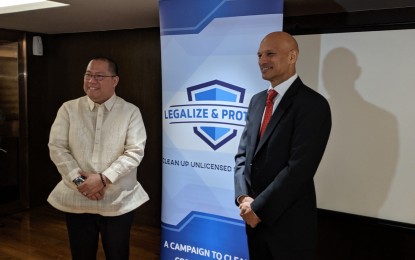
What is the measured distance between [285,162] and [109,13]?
7.20ft

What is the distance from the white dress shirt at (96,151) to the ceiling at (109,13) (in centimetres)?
101

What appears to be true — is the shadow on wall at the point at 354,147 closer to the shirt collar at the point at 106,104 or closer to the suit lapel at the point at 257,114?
the suit lapel at the point at 257,114

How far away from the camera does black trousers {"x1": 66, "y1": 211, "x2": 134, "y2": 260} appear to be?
2221 millimetres

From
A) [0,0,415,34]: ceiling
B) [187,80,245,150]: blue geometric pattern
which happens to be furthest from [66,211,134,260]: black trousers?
[0,0,415,34]: ceiling

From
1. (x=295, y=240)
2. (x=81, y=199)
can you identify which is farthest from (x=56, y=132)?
(x=295, y=240)

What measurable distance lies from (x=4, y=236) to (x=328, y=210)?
3025mm

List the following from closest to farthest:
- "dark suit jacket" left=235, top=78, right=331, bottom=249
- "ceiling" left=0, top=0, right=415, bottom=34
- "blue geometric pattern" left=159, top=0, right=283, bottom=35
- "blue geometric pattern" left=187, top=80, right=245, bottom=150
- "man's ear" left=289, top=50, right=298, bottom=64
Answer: "dark suit jacket" left=235, top=78, right=331, bottom=249
"man's ear" left=289, top=50, right=298, bottom=64
"blue geometric pattern" left=159, top=0, right=283, bottom=35
"blue geometric pattern" left=187, top=80, right=245, bottom=150
"ceiling" left=0, top=0, right=415, bottom=34

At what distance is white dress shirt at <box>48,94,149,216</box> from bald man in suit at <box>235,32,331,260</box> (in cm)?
68

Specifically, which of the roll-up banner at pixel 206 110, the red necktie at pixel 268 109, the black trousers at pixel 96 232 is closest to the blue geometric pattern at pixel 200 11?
the roll-up banner at pixel 206 110

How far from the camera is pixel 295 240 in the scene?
1.80 metres

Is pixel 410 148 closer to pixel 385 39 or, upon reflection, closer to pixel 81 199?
pixel 385 39

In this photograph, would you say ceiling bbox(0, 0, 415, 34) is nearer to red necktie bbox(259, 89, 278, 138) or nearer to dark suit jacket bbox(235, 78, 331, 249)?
red necktie bbox(259, 89, 278, 138)

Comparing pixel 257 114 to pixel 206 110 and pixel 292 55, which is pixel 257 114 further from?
pixel 206 110

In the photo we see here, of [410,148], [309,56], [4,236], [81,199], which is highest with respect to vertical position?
[309,56]
